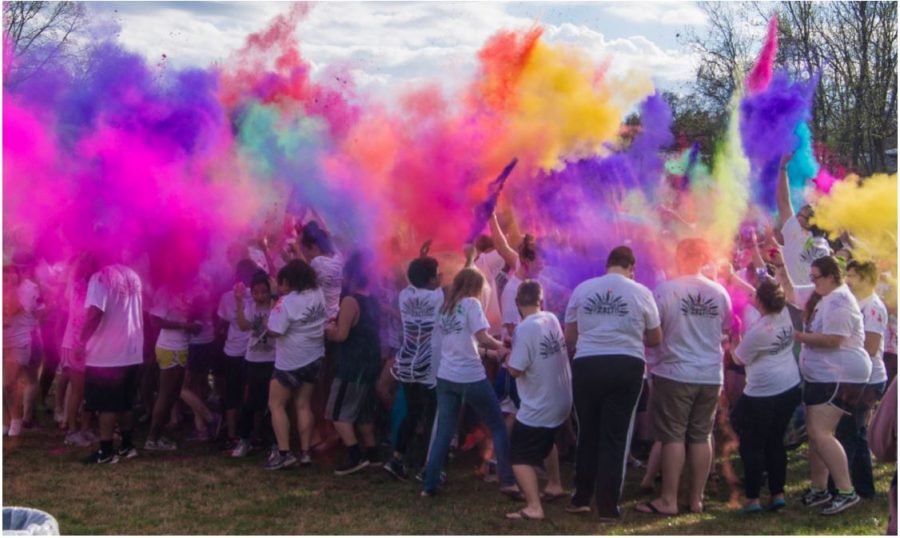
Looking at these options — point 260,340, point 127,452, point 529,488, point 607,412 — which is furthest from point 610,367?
point 127,452

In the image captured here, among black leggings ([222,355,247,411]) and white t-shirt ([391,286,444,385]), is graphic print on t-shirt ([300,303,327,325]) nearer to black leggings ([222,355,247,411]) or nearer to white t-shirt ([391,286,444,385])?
white t-shirt ([391,286,444,385])

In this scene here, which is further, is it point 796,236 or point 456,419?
point 796,236

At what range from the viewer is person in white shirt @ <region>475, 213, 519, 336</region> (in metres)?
7.41

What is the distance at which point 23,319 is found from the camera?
8500 millimetres

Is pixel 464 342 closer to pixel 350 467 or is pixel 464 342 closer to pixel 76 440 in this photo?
pixel 350 467

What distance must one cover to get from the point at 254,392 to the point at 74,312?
168 cm

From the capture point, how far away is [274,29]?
7.89 m

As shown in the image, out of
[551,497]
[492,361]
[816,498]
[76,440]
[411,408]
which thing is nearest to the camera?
[816,498]

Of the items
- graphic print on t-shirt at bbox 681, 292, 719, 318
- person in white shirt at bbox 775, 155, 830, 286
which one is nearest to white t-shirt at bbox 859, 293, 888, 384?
person in white shirt at bbox 775, 155, 830, 286

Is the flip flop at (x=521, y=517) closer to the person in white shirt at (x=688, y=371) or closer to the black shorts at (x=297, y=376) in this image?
the person in white shirt at (x=688, y=371)

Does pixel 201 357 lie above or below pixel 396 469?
above

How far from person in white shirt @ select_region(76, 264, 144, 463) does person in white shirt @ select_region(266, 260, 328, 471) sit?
111 cm

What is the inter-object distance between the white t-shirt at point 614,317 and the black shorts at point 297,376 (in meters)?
2.36

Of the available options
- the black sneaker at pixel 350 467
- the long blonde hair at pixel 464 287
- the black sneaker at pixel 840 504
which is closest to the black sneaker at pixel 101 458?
the black sneaker at pixel 350 467
